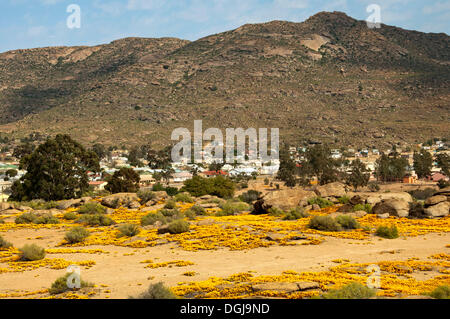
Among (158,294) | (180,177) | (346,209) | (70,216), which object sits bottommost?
(180,177)

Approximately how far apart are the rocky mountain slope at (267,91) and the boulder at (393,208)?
327 ft

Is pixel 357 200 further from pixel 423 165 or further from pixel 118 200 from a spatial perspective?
pixel 423 165

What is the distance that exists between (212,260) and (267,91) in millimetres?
140021

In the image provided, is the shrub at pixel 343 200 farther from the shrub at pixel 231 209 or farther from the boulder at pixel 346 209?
the shrub at pixel 231 209

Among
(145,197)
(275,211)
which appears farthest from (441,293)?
(145,197)

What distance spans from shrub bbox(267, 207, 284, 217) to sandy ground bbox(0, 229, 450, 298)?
874 cm

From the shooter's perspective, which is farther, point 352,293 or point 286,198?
point 286,198

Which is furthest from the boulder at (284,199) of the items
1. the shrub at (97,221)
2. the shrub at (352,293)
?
Result: the shrub at (352,293)

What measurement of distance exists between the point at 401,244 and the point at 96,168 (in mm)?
37199

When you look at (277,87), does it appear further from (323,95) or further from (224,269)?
(224,269)

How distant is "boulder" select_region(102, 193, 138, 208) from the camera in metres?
35.6

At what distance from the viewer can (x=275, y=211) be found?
28.9m

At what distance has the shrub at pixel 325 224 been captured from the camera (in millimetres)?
21673

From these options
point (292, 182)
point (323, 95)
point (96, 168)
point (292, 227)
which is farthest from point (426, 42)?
point (292, 227)
